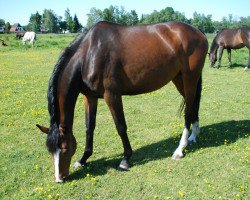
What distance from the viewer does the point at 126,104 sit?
30.5 ft

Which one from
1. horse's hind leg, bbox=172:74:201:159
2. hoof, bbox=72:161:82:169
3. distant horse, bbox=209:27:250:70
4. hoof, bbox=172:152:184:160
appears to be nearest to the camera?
hoof, bbox=72:161:82:169

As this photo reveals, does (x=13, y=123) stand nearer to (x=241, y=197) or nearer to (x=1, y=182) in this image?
(x=1, y=182)

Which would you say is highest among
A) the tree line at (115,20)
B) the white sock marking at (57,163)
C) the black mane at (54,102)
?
the tree line at (115,20)

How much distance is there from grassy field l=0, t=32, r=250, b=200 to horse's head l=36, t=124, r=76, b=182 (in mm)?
204

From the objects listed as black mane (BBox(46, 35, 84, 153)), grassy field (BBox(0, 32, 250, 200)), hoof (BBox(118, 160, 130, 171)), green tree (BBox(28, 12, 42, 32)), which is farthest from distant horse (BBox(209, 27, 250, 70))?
green tree (BBox(28, 12, 42, 32))

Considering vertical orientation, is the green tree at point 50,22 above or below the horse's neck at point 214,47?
above

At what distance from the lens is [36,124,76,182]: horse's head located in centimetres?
449

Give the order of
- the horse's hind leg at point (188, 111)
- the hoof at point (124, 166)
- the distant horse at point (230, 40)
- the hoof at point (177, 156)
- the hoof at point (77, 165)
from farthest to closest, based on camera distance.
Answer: the distant horse at point (230, 40), the horse's hind leg at point (188, 111), the hoof at point (177, 156), the hoof at point (77, 165), the hoof at point (124, 166)

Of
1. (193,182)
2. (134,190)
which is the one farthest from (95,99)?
(193,182)

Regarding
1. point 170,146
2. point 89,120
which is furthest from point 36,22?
point 89,120

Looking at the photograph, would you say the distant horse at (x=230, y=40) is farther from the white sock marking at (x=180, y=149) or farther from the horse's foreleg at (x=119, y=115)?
the horse's foreleg at (x=119, y=115)

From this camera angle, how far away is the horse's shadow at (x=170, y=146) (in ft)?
17.0

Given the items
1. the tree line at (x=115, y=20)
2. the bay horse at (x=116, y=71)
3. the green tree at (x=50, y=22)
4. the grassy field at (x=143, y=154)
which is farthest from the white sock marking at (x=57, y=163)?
the green tree at (x=50, y=22)

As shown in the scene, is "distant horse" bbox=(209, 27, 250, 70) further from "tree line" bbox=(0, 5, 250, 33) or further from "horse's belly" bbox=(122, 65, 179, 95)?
"tree line" bbox=(0, 5, 250, 33)
